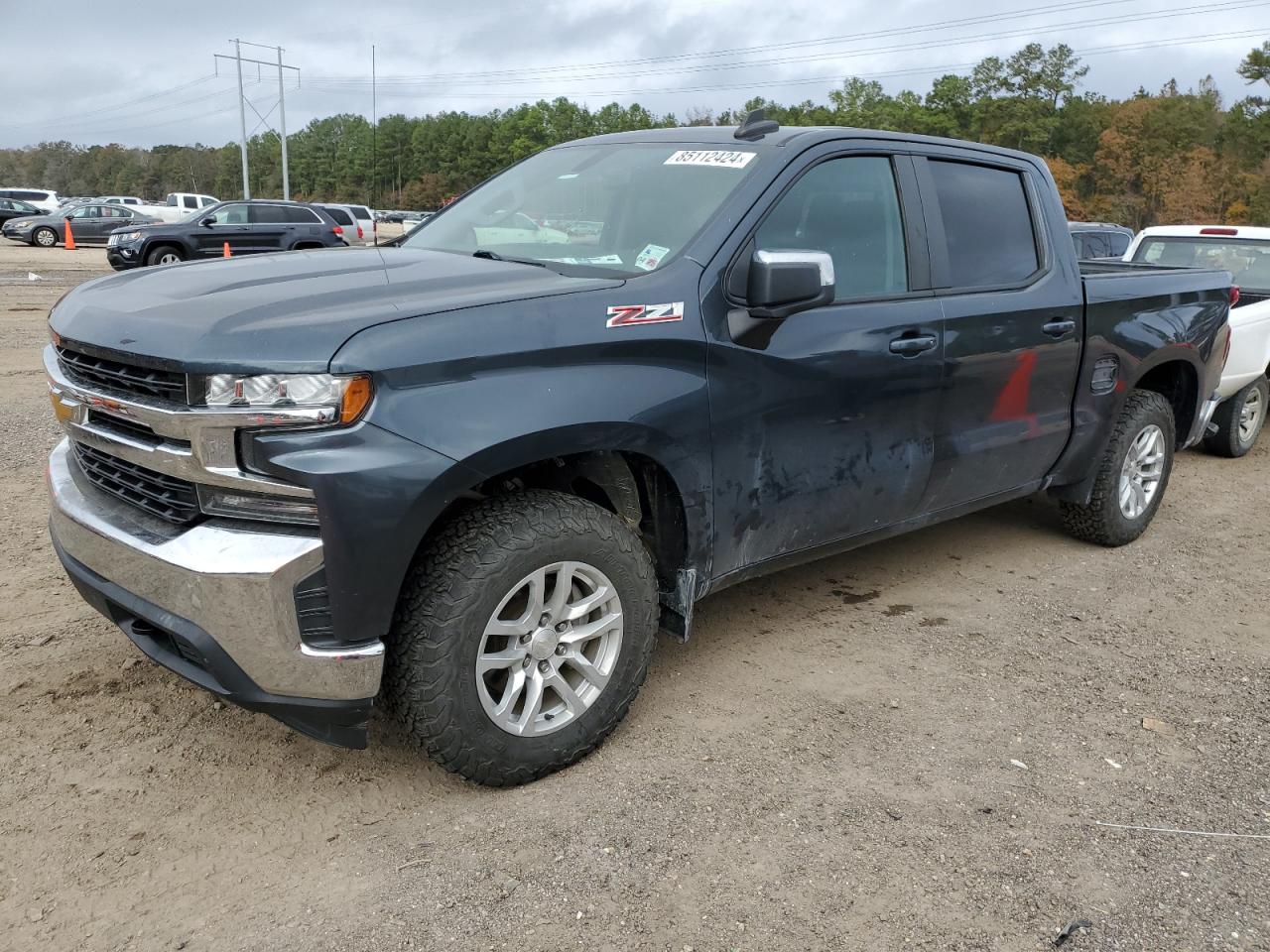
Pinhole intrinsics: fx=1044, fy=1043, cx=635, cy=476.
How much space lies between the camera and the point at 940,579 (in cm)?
492

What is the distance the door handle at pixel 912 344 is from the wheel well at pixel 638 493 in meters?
1.08

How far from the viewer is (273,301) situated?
272 cm

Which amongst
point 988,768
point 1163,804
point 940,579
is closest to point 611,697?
point 988,768

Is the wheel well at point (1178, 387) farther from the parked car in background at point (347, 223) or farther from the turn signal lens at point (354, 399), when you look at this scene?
the parked car in background at point (347, 223)

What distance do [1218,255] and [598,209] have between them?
7.08m

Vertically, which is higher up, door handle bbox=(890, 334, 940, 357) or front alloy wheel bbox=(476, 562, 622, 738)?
door handle bbox=(890, 334, 940, 357)

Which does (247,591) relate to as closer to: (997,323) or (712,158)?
(712,158)

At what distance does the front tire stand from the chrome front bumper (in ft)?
0.59

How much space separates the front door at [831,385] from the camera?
3.29m

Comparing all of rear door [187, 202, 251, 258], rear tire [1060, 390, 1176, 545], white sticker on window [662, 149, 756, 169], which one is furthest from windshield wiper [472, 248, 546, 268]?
rear door [187, 202, 251, 258]

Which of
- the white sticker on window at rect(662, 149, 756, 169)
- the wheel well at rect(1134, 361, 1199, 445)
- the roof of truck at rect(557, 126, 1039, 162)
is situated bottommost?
the wheel well at rect(1134, 361, 1199, 445)

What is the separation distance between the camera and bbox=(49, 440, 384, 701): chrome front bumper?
246 centimetres

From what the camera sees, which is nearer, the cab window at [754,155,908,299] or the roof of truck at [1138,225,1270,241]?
the cab window at [754,155,908,299]

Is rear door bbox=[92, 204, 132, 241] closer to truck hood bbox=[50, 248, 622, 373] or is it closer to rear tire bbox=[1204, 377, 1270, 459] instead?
rear tire bbox=[1204, 377, 1270, 459]
